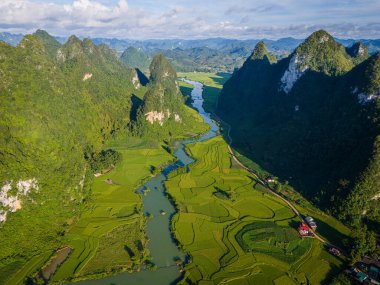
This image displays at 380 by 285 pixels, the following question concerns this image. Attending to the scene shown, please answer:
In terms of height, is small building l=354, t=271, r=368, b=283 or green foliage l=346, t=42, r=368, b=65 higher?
green foliage l=346, t=42, r=368, b=65

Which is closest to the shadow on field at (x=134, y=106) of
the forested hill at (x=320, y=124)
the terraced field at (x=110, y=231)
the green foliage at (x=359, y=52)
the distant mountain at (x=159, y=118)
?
the distant mountain at (x=159, y=118)

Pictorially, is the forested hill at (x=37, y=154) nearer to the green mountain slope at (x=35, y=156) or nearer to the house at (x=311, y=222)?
the green mountain slope at (x=35, y=156)

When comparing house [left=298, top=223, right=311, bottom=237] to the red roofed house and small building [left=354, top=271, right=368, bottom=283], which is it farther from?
small building [left=354, top=271, right=368, bottom=283]

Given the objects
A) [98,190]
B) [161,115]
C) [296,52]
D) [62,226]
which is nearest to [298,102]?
[296,52]

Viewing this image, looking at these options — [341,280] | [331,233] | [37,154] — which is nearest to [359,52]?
[331,233]

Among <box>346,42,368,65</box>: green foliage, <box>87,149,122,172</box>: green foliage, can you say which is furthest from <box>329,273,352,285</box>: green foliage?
<box>346,42,368,65</box>: green foliage

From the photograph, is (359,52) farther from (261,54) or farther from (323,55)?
(261,54)
